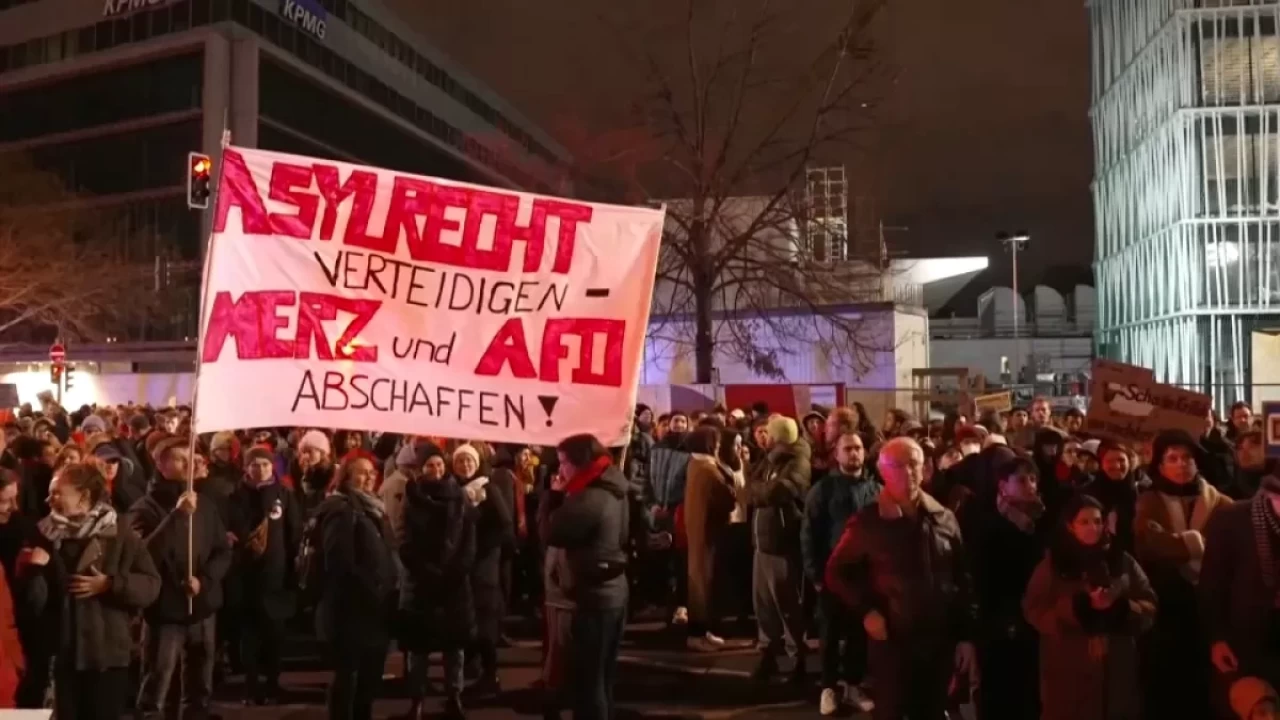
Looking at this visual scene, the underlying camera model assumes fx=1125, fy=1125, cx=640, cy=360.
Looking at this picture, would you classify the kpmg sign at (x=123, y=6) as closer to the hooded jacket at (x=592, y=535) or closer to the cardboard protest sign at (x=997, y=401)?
the cardboard protest sign at (x=997, y=401)

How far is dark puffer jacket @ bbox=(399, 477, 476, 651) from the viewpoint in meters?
6.85

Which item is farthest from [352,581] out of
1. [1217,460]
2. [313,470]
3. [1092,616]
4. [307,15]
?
[307,15]

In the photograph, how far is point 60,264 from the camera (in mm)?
38625

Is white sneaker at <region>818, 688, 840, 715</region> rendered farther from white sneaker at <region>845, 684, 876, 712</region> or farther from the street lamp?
the street lamp

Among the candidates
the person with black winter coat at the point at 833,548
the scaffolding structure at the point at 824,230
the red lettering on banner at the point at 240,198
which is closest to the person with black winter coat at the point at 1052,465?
the person with black winter coat at the point at 833,548

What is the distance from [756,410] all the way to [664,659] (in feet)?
15.3

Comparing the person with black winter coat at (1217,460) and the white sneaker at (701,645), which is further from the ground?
the person with black winter coat at (1217,460)

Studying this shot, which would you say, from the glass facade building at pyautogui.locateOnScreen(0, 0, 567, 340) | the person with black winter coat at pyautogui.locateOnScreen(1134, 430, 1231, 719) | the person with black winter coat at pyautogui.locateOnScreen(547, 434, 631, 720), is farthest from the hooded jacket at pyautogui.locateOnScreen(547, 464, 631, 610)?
the glass facade building at pyautogui.locateOnScreen(0, 0, 567, 340)

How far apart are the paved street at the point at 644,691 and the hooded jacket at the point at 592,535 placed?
2115mm

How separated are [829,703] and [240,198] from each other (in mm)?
4914

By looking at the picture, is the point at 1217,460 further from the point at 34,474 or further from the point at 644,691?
the point at 34,474

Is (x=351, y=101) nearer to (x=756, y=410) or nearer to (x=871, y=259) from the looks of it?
(x=871, y=259)

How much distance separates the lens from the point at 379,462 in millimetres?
10656

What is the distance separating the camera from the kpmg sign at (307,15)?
161ft
